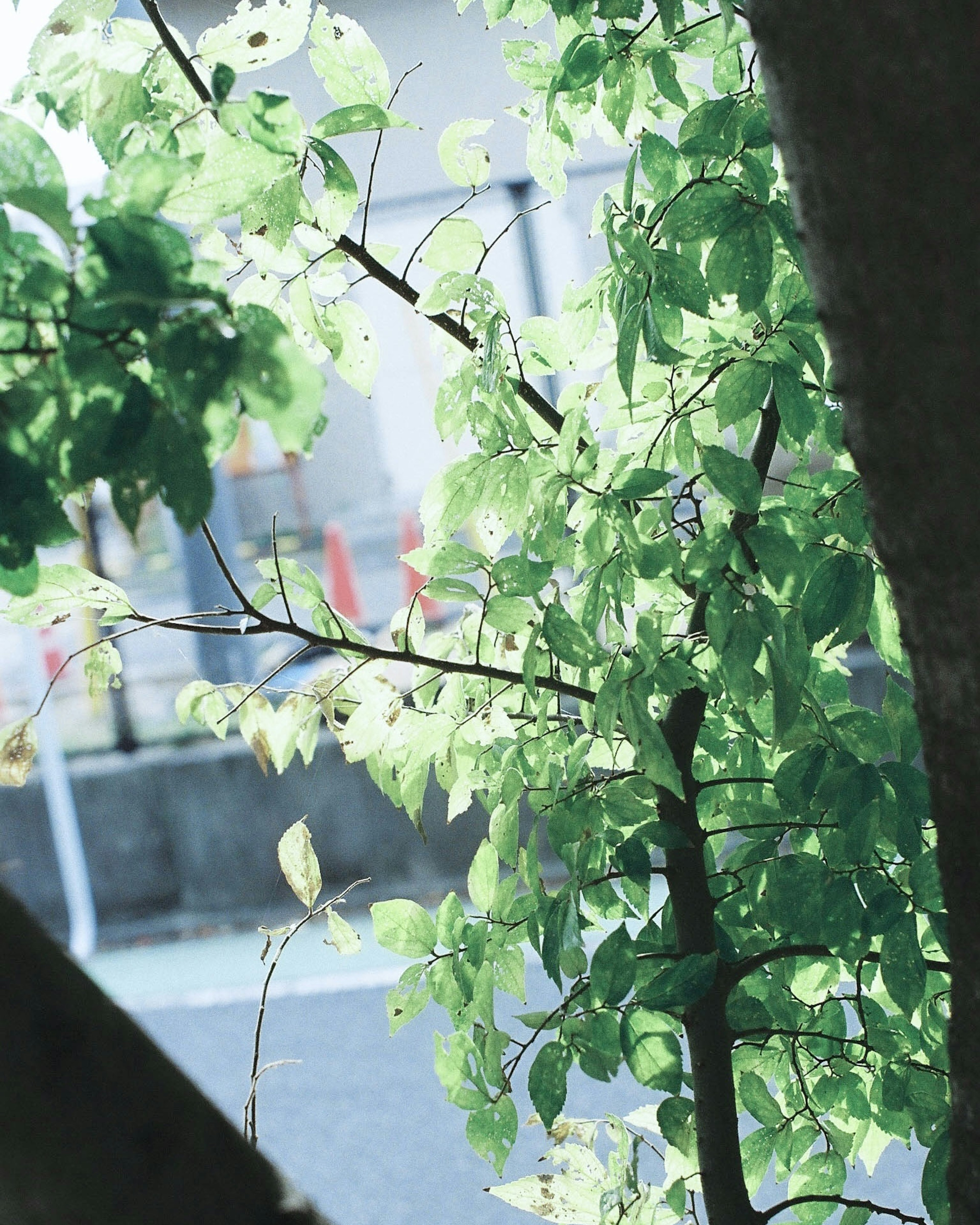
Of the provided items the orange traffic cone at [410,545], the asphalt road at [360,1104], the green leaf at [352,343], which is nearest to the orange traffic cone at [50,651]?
the orange traffic cone at [410,545]

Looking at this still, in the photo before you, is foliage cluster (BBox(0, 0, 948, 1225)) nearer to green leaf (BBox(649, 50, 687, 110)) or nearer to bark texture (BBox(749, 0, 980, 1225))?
green leaf (BBox(649, 50, 687, 110))

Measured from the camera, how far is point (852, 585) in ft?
1.90

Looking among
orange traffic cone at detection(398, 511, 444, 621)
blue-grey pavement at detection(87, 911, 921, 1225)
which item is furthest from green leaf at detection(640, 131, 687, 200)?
orange traffic cone at detection(398, 511, 444, 621)

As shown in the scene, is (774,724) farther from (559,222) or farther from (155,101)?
(559,222)

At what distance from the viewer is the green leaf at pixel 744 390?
602 mm

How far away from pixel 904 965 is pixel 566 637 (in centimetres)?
24

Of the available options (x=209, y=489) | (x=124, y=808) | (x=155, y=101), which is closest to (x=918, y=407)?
(x=209, y=489)

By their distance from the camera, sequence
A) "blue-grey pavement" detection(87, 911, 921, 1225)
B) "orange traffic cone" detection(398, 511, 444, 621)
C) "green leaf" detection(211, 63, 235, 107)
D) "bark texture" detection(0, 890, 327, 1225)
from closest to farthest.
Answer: "bark texture" detection(0, 890, 327, 1225) < "green leaf" detection(211, 63, 235, 107) < "blue-grey pavement" detection(87, 911, 921, 1225) < "orange traffic cone" detection(398, 511, 444, 621)

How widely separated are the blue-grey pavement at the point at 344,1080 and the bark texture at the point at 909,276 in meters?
1.95

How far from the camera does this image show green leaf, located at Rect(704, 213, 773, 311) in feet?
1.84

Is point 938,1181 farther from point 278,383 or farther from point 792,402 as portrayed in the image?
point 278,383

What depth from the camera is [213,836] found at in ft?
13.7

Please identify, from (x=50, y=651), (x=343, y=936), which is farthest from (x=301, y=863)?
(x=50, y=651)

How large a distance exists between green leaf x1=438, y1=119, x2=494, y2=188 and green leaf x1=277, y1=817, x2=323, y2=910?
0.42 m
